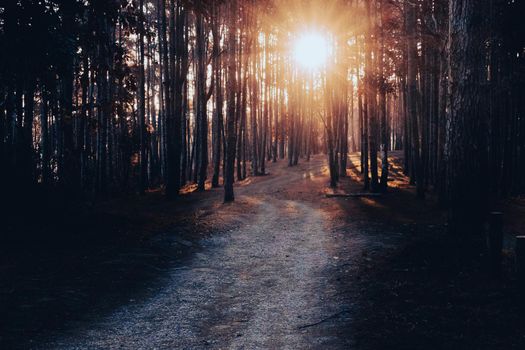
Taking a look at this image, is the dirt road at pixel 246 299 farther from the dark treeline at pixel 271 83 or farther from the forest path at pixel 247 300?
the dark treeline at pixel 271 83

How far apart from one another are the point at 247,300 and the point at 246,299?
0.06 meters

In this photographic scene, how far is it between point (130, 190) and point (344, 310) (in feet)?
72.7

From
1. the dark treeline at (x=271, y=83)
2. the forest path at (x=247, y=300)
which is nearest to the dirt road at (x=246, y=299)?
the forest path at (x=247, y=300)

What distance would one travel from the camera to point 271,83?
145ft

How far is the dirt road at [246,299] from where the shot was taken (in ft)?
19.5

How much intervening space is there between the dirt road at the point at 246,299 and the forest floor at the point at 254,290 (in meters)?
0.03

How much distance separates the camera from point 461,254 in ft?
27.9

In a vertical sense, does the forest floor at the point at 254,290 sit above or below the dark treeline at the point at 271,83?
below

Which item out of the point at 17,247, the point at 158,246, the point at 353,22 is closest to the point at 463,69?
the point at 158,246

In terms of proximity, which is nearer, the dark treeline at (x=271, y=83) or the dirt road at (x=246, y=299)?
the dirt road at (x=246, y=299)

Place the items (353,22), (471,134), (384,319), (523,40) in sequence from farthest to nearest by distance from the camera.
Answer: (353,22) < (523,40) < (471,134) < (384,319)

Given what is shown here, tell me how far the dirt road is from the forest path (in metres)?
0.01

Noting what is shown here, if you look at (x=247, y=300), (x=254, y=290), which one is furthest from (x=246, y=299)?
(x=254, y=290)

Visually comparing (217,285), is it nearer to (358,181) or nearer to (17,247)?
(17,247)
